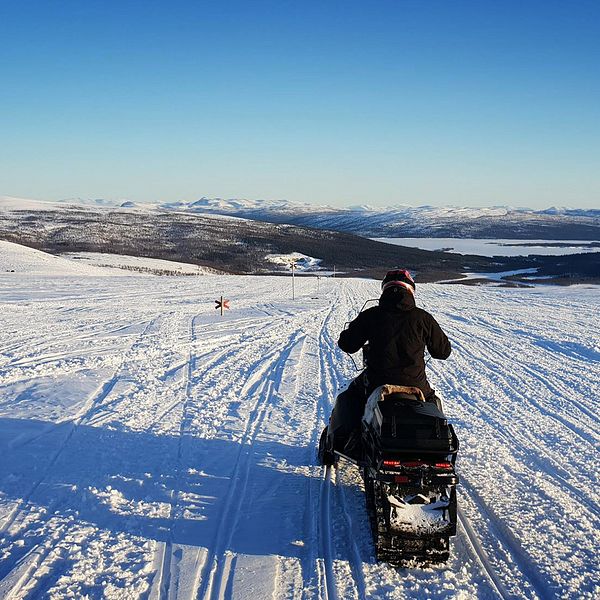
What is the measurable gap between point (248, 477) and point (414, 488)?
224 centimetres

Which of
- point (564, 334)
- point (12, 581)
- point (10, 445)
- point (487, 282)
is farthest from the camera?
point (487, 282)

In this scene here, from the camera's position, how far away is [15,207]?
537ft

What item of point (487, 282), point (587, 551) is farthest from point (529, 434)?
point (487, 282)

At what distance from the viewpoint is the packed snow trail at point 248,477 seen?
161 inches

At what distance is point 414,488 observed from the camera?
4094mm

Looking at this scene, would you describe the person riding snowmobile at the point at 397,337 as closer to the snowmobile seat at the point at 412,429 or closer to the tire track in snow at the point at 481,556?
the snowmobile seat at the point at 412,429

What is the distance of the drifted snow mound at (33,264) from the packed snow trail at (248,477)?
30.0m

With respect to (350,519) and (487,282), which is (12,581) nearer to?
(350,519)

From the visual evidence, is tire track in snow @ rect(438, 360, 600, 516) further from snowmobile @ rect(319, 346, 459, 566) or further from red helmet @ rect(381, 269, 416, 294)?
red helmet @ rect(381, 269, 416, 294)

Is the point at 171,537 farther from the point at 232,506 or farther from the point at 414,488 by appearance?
the point at 414,488

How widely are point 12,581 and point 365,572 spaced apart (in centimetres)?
243

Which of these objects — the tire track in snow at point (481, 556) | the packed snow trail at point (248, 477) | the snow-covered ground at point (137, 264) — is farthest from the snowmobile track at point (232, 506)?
the snow-covered ground at point (137, 264)

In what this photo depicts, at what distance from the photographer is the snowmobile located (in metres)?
4.07

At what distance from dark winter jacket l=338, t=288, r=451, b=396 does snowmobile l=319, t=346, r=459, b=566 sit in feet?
2.14
